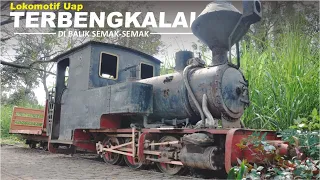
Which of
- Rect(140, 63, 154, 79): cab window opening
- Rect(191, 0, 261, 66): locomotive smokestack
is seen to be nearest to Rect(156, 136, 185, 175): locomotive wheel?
Rect(191, 0, 261, 66): locomotive smokestack

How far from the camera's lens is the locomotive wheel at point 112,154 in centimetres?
546

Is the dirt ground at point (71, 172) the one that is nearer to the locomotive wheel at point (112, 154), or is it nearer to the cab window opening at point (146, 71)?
the locomotive wheel at point (112, 154)

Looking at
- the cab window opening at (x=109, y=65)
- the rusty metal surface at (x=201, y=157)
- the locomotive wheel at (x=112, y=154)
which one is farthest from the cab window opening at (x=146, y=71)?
the rusty metal surface at (x=201, y=157)

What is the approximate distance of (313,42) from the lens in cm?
470

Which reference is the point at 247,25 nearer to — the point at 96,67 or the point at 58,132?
the point at 96,67

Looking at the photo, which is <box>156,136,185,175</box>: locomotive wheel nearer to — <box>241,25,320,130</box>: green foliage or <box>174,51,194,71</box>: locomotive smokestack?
<box>174,51,194,71</box>: locomotive smokestack

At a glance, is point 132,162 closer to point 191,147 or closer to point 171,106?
point 171,106

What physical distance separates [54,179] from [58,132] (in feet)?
12.9

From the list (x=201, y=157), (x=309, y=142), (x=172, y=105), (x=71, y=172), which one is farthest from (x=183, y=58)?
(x=309, y=142)

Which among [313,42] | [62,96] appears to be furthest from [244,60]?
[62,96]

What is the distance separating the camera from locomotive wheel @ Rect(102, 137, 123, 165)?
5465 millimetres

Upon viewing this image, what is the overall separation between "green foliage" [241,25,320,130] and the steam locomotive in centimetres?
46

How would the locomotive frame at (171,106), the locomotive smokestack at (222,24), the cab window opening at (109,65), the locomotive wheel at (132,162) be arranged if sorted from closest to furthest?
the locomotive frame at (171,106) → the locomotive smokestack at (222,24) → the locomotive wheel at (132,162) → the cab window opening at (109,65)

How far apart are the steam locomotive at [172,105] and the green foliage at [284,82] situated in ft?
1.52
